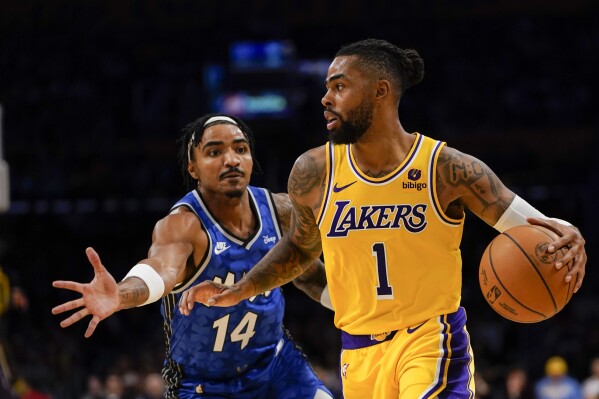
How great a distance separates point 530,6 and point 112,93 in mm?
8492

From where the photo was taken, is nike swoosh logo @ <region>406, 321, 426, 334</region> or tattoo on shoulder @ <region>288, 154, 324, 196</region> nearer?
nike swoosh logo @ <region>406, 321, 426, 334</region>

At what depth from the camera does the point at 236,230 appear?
16.5 ft

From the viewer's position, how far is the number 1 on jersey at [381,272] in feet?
13.5

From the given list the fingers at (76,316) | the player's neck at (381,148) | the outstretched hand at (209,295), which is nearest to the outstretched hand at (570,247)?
the player's neck at (381,148)

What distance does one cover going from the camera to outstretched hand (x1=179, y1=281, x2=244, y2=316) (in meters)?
4.16

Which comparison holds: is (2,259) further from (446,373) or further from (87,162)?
(446,373)

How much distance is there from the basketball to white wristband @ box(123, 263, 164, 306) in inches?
56.4

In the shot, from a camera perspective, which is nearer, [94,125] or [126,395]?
[126,395]

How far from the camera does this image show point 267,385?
16.3 ft

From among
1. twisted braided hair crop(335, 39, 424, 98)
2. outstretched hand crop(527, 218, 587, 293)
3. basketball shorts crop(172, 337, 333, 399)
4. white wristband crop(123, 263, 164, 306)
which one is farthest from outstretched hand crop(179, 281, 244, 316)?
outstretched hand crop(527, 218, 587, 293)

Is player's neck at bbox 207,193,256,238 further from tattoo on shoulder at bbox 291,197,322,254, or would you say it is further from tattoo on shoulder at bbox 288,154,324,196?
tattoo on shoulder at bbox 288,154,324,196

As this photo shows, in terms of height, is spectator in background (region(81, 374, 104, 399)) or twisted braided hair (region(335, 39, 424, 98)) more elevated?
twisted braided hair (region(335, 39, 424, 98))

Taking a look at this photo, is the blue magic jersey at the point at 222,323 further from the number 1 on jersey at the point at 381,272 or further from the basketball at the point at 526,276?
the basketball at the point at 526,276

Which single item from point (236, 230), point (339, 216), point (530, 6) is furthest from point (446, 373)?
point (530, 6)
